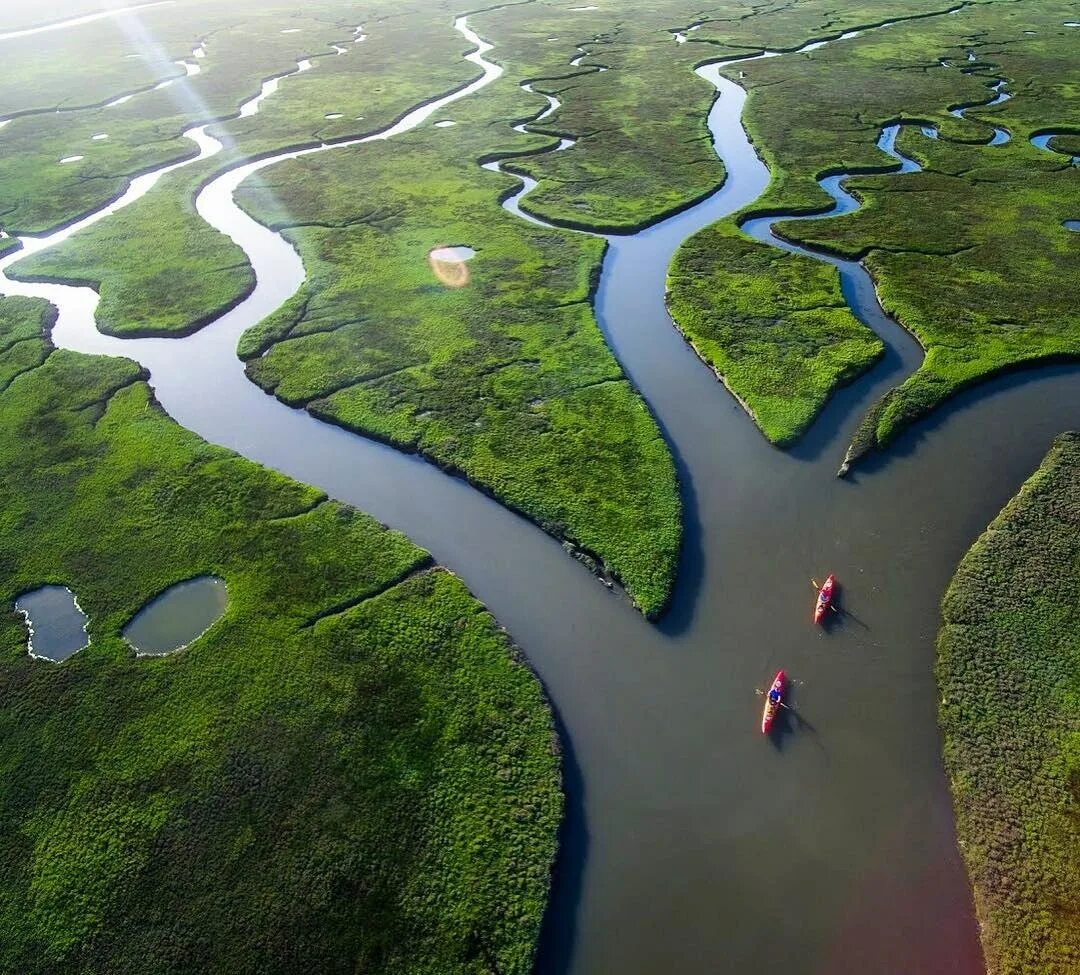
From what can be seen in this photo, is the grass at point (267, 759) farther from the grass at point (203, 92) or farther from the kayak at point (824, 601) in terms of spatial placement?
the grass at point (203, 92)

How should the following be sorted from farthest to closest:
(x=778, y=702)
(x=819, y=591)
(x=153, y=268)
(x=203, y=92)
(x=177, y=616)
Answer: (x=203, y=92)
(x=153, y=268)
(x=177, y=616)
(x=819, y=591)
(x=778, y=702)

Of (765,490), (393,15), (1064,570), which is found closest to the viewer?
(1064,570)

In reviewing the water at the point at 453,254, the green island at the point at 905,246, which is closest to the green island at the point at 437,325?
the water at the point at 453,254

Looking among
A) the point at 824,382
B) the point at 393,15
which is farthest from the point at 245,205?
the point at 393,15

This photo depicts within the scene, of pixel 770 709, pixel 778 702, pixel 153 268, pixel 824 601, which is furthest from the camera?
pixel 153 268

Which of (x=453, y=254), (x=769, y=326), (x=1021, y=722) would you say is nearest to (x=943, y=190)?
(x=769, y=326)

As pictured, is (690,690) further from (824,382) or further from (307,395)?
(307,395)

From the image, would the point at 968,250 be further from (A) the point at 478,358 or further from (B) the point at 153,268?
(B) the point at 153,268
